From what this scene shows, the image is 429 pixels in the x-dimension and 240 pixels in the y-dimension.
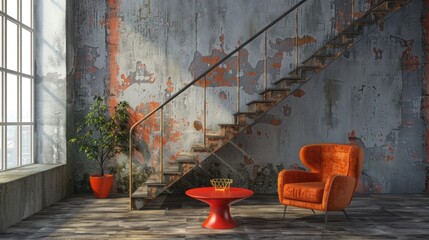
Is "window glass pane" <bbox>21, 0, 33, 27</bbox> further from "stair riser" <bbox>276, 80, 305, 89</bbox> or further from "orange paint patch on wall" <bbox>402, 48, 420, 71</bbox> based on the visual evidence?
"orange paint patch on wall" <bbox>402, 48, 420, 71</bbox>

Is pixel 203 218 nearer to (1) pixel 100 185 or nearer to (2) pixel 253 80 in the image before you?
(1) pixel 100 185

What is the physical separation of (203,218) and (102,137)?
2.50 m

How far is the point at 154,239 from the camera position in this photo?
4.73 metres

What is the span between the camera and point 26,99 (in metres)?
6.84

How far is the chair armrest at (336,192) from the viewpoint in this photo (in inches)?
207

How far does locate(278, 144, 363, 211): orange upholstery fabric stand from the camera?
17.4 ft

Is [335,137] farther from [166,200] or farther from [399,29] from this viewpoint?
[166,200]

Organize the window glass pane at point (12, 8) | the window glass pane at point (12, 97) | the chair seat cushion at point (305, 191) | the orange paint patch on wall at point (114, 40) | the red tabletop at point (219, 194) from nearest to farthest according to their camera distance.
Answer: the red tabletop at point (219, 194) < the chair seat cushion at point (305, 191) < the window glass pane at point (12, 97) < the window glass pane at point (12, 8) < the orange paint patch on wall at point (114, 40)

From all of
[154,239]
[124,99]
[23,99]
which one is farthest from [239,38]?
[154,239]

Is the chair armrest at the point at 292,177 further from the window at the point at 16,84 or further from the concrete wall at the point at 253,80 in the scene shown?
the window at the point at 16,84

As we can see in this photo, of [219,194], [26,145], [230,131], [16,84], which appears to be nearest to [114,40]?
[16,84]

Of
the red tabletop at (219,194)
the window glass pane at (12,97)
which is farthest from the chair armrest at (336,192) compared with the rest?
the window glass pane at (12,97)

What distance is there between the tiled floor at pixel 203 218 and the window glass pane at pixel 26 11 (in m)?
2.64

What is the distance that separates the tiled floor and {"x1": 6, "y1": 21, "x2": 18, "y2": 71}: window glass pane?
1973 millimetres
